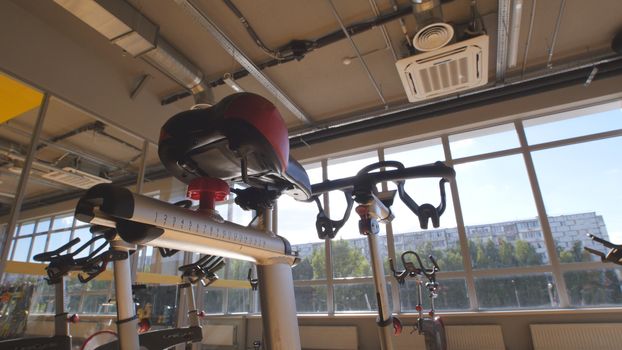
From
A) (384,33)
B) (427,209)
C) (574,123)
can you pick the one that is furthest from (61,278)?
(574,123)

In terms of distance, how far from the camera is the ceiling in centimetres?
328

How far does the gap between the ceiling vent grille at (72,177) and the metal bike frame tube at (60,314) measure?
5.44ft

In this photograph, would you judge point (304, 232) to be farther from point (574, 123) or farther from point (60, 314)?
point (574, 123)

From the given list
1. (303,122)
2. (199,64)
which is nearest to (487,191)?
(303,122)

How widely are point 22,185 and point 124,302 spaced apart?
10.7ft

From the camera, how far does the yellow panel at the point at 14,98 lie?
9.91ft

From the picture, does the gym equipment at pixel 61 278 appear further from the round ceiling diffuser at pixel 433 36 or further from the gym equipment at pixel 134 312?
the round ceiling diffuser at pixel 433 36

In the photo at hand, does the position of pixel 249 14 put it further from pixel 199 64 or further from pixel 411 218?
pixel 411 218

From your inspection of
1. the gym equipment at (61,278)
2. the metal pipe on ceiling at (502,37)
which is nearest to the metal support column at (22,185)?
the gym equipment at (61,278)

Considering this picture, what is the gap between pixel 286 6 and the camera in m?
3.30

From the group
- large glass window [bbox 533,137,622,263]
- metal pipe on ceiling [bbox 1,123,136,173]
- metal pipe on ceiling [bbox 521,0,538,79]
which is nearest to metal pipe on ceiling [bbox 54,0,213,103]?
metal pipe on ceiling [bbox 1,123,136,173]

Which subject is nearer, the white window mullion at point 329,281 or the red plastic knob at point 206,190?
the red plastic knob at point 206,190

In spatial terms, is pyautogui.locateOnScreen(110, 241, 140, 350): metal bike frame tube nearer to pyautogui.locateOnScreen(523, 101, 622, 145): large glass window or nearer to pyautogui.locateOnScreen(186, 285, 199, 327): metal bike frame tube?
pyautogui.locateOnScreen(186, 285, 199, 327): metal bike frame tube

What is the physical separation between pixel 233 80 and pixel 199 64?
1.46ft
